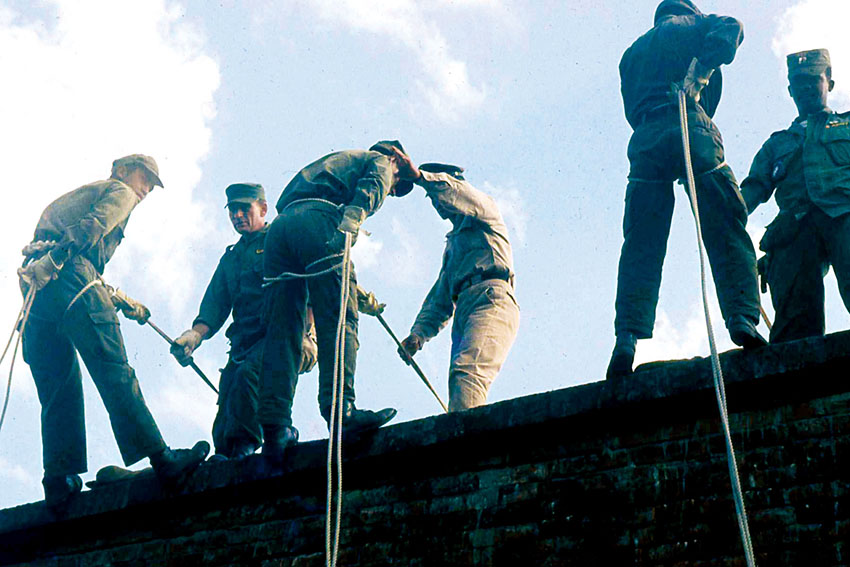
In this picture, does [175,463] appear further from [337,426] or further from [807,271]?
[807,271]

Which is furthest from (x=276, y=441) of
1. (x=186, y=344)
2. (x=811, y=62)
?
(x=811, y=62)

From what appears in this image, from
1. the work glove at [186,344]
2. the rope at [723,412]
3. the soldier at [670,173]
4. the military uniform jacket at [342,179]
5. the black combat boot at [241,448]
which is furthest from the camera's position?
the work glove at [186,344]

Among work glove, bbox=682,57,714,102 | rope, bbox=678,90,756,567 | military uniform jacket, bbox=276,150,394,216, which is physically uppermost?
work glove, bbox=682,57,714,102

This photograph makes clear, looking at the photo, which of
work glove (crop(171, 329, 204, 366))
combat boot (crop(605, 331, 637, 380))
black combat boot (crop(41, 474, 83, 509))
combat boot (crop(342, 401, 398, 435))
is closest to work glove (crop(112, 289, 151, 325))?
work glove (crop(171, 329, 204, 366))

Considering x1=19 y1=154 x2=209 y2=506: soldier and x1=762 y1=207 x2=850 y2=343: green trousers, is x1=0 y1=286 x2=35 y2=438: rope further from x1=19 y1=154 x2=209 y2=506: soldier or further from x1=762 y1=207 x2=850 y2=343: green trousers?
x1=762 y1=207 x2=850 y2=343: green trousers

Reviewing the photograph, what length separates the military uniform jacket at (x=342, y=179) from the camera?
847 centimetres

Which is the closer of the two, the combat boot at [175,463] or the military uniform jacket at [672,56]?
the military uniform jacket at [672,56]

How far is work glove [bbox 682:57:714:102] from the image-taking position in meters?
7.97

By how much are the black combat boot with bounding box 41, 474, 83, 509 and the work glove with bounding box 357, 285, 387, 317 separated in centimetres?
224

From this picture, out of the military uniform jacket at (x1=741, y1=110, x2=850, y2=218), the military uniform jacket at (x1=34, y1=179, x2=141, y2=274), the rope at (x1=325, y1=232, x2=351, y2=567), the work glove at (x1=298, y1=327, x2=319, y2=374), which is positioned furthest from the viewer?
the work glove at (x1=298, y1=327, x2=319, y2=374)

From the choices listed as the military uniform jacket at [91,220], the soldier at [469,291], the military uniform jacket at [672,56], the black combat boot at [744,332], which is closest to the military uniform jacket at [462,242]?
the soldier at [469,291]

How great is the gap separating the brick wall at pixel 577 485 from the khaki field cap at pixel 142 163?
2.35 m

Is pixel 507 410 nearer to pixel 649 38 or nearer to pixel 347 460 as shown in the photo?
pixel 347 460

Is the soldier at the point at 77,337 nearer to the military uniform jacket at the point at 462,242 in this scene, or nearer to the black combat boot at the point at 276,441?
the black combat boot at the point at 276,441
